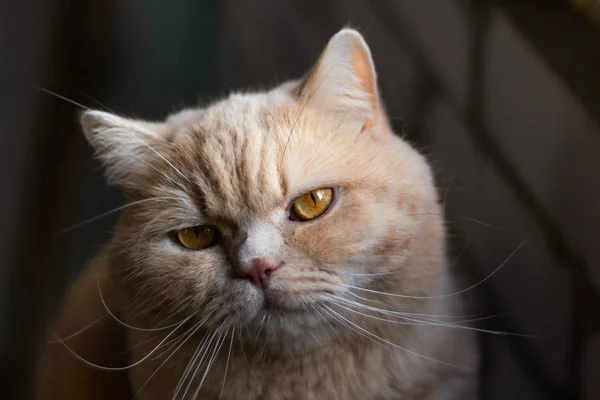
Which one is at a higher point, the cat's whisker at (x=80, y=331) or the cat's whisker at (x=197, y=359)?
the cat's whisker at (x=80, y=331)

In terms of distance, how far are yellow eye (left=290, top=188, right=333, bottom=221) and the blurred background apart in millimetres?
415

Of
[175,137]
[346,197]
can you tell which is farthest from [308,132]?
[175,137]

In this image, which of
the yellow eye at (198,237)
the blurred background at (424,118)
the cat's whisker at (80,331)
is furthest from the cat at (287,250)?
the blurred background at (424,118)

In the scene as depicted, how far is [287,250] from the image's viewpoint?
2.90 ft

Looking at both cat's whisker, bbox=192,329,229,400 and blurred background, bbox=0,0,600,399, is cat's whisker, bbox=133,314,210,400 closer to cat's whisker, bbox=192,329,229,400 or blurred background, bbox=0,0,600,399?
cat's whisker, bbox=192,329,229,400

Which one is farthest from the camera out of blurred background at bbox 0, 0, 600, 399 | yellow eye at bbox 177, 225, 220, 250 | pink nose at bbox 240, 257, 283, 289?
blurred background at bbox 0, 0, 600, 399

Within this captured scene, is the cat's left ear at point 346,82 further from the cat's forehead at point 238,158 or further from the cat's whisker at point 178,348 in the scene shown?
the cat's whisker at point 178,348

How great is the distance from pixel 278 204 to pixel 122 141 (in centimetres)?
32

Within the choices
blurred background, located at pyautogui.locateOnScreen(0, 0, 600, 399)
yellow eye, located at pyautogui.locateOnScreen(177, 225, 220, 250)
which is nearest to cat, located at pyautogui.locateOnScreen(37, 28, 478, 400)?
yellow eye, located at pyautogui.locateOnScreen(177, 225, 220, 250)

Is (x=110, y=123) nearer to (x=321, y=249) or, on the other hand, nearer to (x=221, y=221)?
(x=221, y=221)

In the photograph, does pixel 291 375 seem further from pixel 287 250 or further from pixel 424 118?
pixel 424 118

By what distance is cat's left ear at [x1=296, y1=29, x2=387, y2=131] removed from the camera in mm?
974

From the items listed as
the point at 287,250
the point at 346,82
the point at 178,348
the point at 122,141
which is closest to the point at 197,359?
the point at 178,348

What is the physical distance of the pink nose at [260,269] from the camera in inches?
33.7
